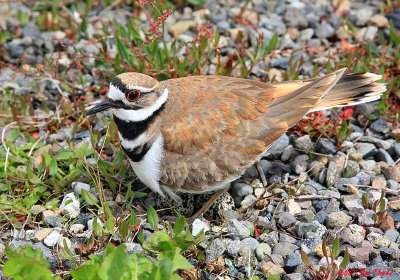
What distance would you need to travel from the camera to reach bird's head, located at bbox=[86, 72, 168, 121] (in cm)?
484

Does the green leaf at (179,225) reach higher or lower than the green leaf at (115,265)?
lower

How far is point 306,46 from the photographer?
6.61 meters

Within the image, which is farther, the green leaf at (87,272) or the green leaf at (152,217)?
the green leaf at (152,217)

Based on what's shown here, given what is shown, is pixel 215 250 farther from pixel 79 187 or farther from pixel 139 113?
pixel 79 187

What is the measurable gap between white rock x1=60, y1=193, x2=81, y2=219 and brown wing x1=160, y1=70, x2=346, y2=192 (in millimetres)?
665

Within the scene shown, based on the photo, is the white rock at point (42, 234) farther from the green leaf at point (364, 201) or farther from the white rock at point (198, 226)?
the green leaf at point (364, 201)

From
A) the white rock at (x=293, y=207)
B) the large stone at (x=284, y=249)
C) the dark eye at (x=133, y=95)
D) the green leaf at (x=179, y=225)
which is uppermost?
the dark eye at (x=133, y=95)

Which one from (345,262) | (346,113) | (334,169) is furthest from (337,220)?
(346,113)

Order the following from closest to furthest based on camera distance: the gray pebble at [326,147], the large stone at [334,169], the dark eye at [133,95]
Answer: the dark eye at [133,95], the large stone at [334,169], the gray pebble at [326,147]

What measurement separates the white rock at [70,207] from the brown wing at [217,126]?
2.18 ft

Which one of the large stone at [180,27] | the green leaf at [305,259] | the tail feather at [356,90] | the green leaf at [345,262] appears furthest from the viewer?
the large stone at [180,27]

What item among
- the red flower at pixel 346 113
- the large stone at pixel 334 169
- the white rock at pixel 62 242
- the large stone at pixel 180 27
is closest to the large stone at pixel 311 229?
the large stone at pixel 334 169

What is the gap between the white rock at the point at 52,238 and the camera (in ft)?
15.6

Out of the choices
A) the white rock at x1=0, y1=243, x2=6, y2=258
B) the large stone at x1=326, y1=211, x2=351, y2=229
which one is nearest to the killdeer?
the large stone at x1=326, y1=211, x2=351, y2=229
